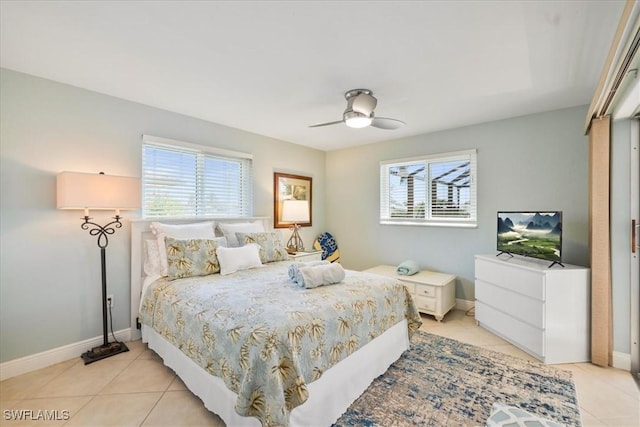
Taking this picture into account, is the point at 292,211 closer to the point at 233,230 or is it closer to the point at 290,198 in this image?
the point at 290,198

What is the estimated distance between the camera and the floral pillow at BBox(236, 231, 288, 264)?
3.27 meters

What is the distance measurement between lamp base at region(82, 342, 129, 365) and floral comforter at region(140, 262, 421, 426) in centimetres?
35

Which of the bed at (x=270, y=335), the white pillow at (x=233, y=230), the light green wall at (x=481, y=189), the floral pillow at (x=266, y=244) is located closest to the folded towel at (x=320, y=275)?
the bed at (x=270, y=335)

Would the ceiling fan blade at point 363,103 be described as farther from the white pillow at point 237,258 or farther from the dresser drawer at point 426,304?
the dresser drawer at point 426,304

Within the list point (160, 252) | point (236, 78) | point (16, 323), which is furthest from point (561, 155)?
point (16, 323)

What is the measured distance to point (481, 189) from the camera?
3766 millimetres

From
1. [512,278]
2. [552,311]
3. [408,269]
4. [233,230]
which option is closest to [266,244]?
[233,230]

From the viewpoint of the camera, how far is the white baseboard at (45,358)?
2314 mm

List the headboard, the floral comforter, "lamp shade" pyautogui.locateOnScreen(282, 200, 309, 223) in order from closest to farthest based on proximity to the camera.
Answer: the floral comforter
the headboard
"lamp shade" pyautogui.locateOnScreen(282, 200, 309, 223)

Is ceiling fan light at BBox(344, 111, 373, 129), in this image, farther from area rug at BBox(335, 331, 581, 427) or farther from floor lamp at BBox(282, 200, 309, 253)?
area rug at BBox(335, 331, 581, 427)

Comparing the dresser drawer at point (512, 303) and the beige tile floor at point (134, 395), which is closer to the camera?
the beige tile floor at point (134, 395)

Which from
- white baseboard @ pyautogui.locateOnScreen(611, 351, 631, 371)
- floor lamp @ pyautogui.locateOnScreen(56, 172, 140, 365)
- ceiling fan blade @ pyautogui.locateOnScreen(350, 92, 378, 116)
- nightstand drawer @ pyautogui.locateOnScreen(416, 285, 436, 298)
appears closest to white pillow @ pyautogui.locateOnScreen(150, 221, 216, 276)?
floor lamp @ pyautogui.locateOnScreen(56, 172, 140, 365)

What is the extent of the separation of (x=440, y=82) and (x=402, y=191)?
214 centimetres

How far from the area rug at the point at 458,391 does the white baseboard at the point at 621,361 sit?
49cm
